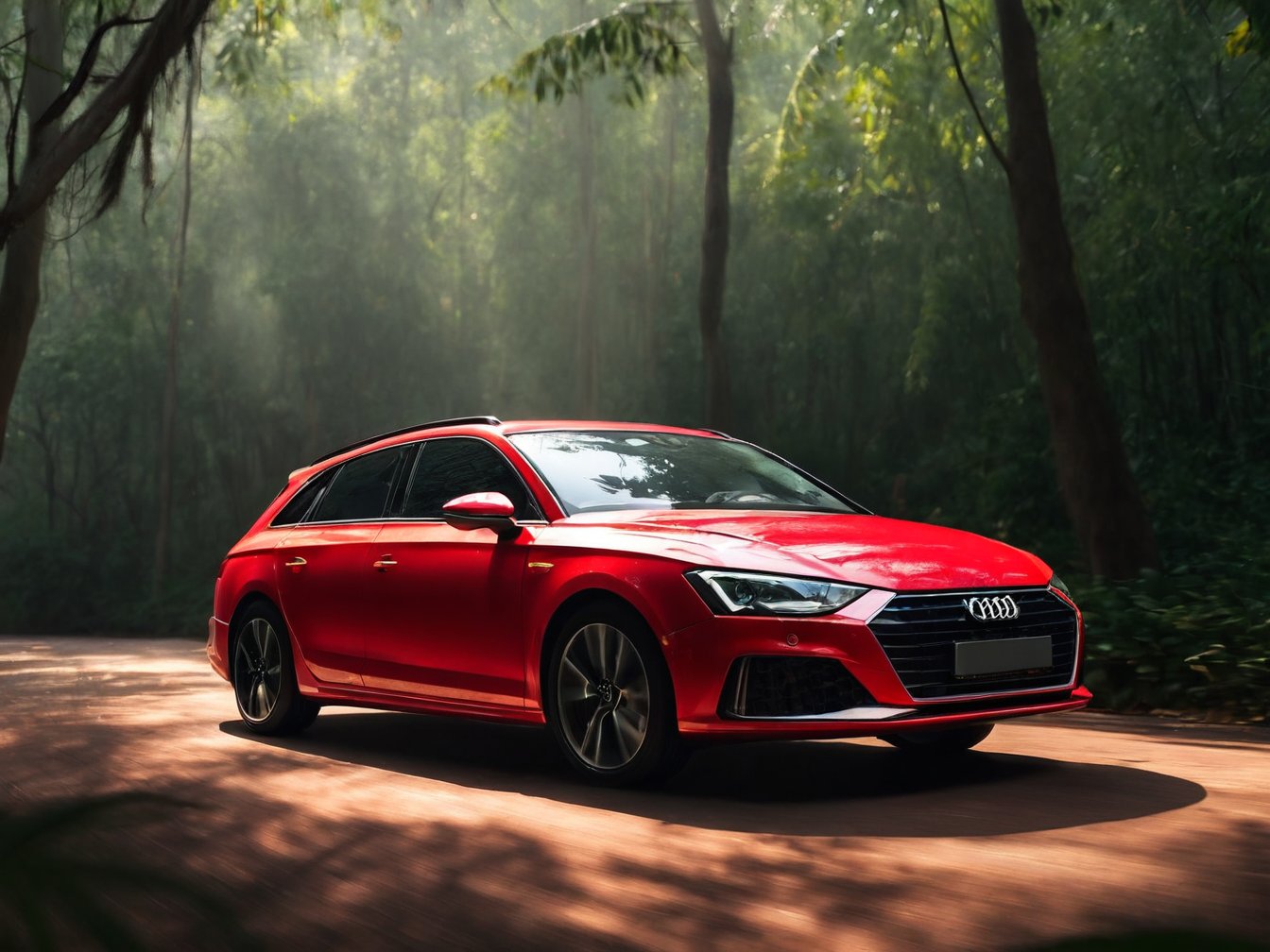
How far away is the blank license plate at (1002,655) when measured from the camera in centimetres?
628

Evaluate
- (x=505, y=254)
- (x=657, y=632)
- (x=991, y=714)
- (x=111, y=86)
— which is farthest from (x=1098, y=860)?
(x=505, y=254)

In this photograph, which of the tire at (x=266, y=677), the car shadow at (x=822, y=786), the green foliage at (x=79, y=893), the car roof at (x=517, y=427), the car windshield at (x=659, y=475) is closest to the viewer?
the green foliage at (x=79, y=893)

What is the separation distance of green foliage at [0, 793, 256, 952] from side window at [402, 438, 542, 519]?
616 centimetres

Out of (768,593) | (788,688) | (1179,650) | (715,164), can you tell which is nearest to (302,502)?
(768,593)

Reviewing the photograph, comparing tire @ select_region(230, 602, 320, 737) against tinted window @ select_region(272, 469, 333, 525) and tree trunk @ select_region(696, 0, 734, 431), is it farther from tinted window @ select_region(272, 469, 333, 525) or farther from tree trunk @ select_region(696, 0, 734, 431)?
tree trunk @ select_region(696, 0, 734, 431)

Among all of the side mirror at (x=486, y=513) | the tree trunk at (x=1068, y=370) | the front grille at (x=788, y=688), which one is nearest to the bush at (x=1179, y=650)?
the tree trunk at (x=1068, y=370)

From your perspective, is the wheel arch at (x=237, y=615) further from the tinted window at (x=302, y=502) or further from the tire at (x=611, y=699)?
the tire at (x=611, y=699)

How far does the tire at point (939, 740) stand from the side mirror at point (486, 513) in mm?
2004

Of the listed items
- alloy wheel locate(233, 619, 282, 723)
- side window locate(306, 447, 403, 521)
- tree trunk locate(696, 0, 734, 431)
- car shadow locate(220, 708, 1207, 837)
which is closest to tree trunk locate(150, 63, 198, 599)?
tree trunk locate(696, 0, 734, 431)

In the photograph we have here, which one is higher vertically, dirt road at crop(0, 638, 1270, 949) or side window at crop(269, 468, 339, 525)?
side window at crop(269, 468, 339, 525)

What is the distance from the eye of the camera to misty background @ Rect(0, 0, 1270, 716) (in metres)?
23.5

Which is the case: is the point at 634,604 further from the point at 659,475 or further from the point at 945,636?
the point at 659,475

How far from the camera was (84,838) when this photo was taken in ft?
4.80

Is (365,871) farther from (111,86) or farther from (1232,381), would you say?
(1232,381)
